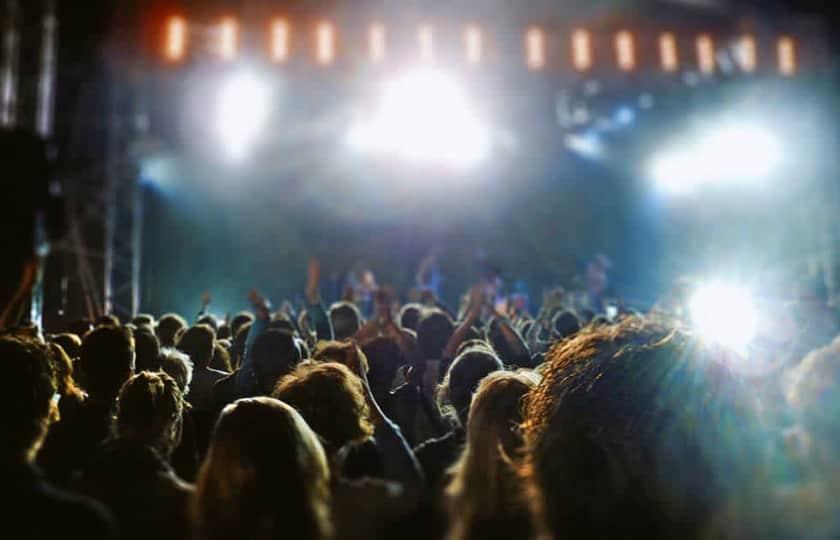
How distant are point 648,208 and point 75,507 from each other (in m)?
17.0

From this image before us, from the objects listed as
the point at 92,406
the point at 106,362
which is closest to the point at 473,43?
the point at 106,362

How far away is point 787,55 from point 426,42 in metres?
8.63

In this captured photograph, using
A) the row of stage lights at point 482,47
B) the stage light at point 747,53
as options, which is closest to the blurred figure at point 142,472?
the row of stage lights at point 482,47

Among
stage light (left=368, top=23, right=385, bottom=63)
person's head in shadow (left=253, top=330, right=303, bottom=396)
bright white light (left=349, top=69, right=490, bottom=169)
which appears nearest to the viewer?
person's head in shadow (left=253, top=330, right=303, bottom=396)

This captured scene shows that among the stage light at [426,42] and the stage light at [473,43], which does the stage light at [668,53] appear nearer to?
the stage light at [473,43]

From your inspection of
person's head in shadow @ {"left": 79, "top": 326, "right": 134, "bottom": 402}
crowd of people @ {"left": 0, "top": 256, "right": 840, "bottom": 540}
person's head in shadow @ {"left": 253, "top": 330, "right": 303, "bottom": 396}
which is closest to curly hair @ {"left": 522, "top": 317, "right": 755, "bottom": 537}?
crowd of people @ {"left": 0, "top": 256, "right": 840, "bottom": 540}

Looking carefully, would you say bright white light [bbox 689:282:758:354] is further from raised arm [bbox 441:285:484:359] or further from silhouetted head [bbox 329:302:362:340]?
silhouetted head [bbox 329:302:362:340]

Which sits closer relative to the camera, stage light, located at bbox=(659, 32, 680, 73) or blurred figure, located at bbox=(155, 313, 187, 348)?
blurred figure, located at bbox=(155, 313, 187, 348)

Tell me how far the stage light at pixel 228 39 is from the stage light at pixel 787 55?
1252 centimetres

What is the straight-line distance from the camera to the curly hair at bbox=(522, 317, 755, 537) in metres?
1.47

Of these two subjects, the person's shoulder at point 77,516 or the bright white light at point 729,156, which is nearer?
the person's shoulder at point 77,516

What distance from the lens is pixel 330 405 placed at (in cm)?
208

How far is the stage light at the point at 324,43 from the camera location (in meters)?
13.8

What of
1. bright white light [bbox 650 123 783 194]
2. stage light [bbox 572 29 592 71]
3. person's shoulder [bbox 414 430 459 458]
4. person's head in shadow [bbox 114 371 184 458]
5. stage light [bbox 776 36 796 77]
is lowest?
person's shoulder [bbox 414 430 459 458]
